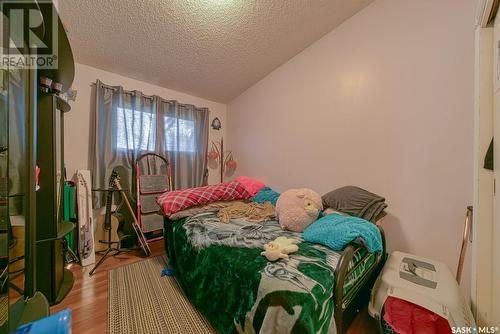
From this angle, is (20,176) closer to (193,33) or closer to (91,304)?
(91,304)

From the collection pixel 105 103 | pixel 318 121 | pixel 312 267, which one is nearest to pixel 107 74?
pixel 105 103

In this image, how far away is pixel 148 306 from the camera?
52.0 inches

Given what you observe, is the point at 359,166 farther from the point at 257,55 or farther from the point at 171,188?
the point at 171,188

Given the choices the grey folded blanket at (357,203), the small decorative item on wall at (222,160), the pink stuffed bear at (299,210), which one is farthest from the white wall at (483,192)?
the small decorative item on wall at (222,160)

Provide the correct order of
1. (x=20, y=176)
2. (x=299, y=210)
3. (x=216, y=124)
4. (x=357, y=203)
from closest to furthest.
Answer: (x=20, y=176) < (x=299, y=210) < (x=357, y=203) < (x=216, y=124)

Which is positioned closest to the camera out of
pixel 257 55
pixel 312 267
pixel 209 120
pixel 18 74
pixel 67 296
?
pixel 18 74

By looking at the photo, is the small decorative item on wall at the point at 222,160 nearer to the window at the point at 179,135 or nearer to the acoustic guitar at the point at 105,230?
the window at the point at 179,135

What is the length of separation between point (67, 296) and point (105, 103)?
1.92 m

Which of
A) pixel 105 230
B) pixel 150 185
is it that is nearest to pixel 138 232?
pixel 105 230

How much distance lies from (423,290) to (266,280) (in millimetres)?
833

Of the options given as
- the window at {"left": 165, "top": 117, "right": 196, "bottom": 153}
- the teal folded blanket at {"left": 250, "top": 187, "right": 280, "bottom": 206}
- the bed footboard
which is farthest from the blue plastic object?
the window at {"left": 165, "top": 117, "right": 196, "bottom": 153}

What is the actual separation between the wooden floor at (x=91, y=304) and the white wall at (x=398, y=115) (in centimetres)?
78

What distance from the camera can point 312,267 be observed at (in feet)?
3.01

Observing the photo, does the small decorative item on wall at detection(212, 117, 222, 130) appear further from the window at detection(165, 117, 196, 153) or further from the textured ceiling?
the textured ceiling
